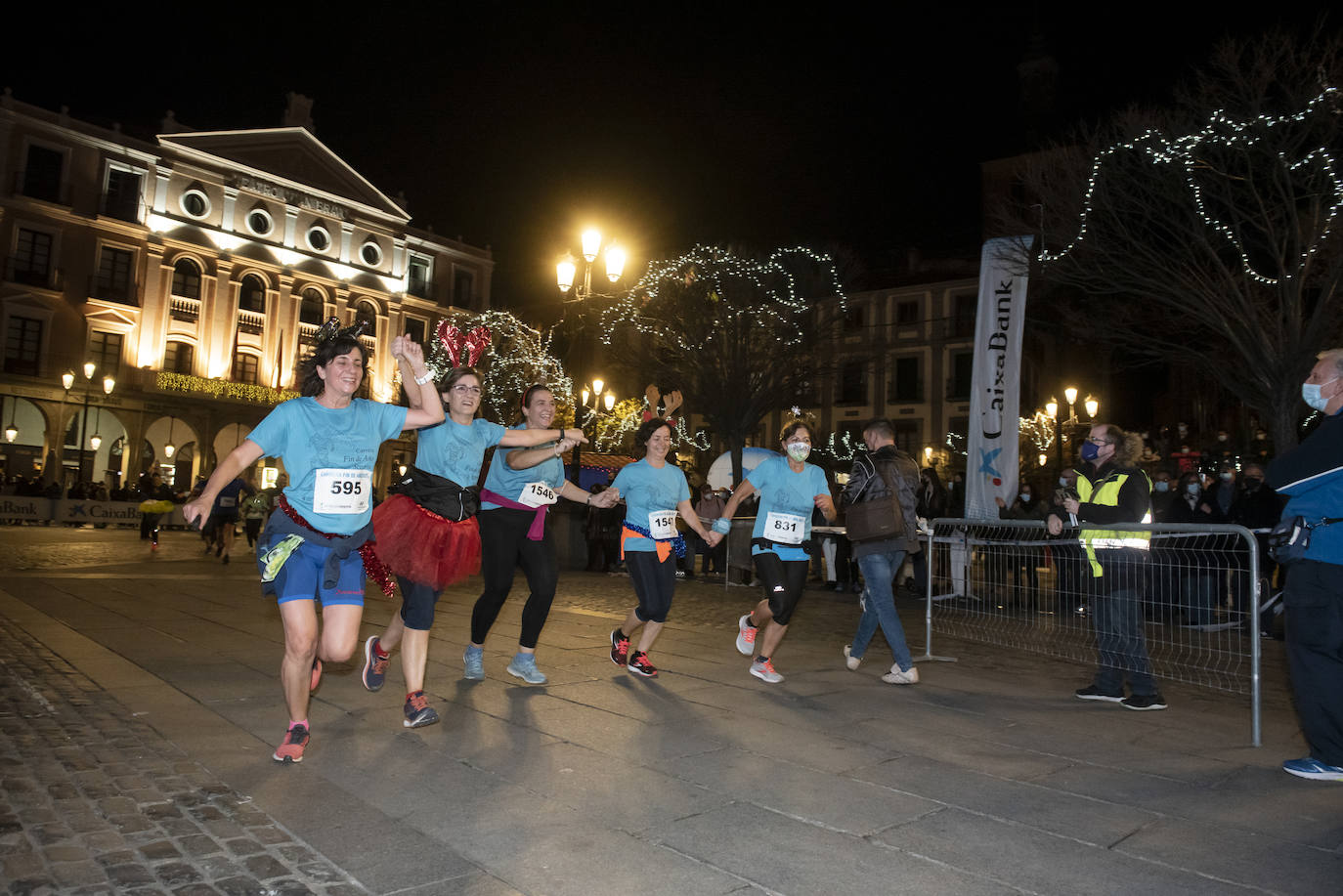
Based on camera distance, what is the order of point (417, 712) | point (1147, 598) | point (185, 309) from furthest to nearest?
point (185, 309), point (1147, 598), point (417, 712)

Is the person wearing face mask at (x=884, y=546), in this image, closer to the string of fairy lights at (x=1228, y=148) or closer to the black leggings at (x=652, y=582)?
the black leggings at (x=652, y=582)

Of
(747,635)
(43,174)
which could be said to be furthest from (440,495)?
(43,174)

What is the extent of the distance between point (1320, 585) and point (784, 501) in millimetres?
3308

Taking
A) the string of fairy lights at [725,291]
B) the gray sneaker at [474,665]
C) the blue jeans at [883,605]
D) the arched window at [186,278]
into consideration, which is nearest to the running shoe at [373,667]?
the gray sneaker at [474,665]

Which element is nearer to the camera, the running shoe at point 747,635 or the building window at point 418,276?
the running shoe at point 747,635

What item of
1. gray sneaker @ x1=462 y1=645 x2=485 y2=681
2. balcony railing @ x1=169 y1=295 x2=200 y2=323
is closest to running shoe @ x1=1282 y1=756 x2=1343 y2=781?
gray sneaker @ x1=462 y1=645 x2=485 y2=681

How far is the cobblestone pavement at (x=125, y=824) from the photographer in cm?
299

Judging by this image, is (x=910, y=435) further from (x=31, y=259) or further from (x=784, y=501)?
(x=784, y=501)

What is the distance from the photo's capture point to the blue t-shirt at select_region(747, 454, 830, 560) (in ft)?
22.6

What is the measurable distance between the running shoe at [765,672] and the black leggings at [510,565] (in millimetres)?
1611

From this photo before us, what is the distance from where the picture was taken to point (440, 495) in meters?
5.40

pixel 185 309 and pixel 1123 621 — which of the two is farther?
pixel 185 309

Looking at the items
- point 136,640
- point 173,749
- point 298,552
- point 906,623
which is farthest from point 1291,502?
point 136,640

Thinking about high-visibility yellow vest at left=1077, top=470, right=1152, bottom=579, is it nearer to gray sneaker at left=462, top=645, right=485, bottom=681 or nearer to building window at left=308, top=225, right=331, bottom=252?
gray sneaker at left=462, top=645, right=485, bottom=681
